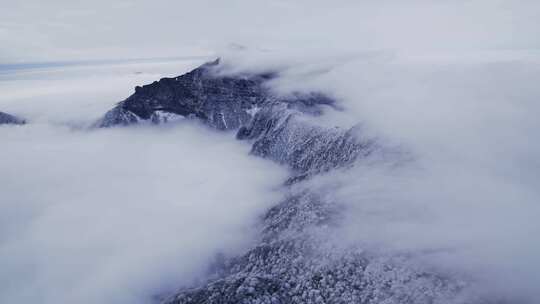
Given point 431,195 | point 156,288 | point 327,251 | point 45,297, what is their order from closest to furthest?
point 327,251, point 431,195, point 156,288, point 45,297

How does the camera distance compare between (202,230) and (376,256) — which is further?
(202,230)

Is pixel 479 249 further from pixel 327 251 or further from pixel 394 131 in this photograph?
pixel 394 131

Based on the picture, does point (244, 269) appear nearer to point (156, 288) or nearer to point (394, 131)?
point (156, 288)

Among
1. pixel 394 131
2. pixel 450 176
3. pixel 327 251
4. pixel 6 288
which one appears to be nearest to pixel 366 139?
pixel 394 131

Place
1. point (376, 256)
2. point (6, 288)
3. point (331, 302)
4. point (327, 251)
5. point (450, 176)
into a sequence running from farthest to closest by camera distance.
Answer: point (6, 288) → point (450, 176) → point (327, 251) → point (376, 256) → point (331, 302)

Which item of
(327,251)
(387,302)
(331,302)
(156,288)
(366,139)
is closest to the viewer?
(387,302)

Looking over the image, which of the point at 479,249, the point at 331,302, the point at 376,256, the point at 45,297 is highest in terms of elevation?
the point at 479,249

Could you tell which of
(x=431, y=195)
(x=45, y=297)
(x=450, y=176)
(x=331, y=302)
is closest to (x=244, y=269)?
(x=331, y=302)

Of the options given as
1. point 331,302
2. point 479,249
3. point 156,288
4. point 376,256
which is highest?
point 479,249

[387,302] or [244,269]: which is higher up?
[387,302]

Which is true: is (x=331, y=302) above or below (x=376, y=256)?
below
